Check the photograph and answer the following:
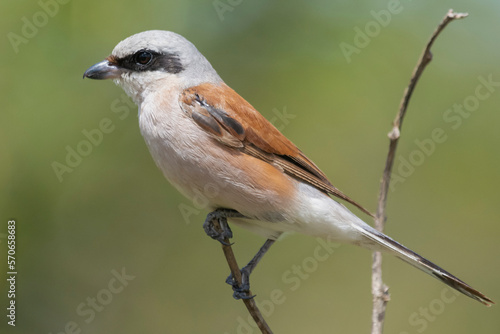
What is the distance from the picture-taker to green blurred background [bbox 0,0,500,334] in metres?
4.46

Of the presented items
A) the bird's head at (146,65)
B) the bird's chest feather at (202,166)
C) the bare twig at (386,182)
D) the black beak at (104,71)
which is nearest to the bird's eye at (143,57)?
the bird's head at (146,65)

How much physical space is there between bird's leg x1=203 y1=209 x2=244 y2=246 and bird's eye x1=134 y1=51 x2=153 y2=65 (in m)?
1.00

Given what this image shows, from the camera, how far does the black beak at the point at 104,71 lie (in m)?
3.33

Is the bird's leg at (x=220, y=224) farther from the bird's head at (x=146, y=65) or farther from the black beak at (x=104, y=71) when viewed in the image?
the black beak at (x=104, y=71)

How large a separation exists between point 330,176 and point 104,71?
245 cm

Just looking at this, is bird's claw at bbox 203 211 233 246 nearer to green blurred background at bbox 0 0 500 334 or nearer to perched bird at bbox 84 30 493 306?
perched bird at bbox 84 30 493 306

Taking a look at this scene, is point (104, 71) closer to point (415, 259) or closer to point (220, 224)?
point (220, 224)

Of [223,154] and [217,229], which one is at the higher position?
[223,154]

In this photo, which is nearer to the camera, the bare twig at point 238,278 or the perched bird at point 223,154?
the bare twig at point 238,278

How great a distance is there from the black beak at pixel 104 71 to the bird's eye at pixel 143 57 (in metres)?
0.12

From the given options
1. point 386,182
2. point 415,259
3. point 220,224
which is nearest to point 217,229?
point 220,224

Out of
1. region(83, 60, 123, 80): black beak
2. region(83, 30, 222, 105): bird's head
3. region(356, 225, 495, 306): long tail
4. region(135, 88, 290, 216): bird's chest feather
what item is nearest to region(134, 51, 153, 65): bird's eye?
region(83, 30, 222, 105): bird's head

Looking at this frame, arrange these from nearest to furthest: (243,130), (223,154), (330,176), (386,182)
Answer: (386,182) < (223,154) < (243,130) < (330,176)

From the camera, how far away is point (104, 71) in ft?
10.9
